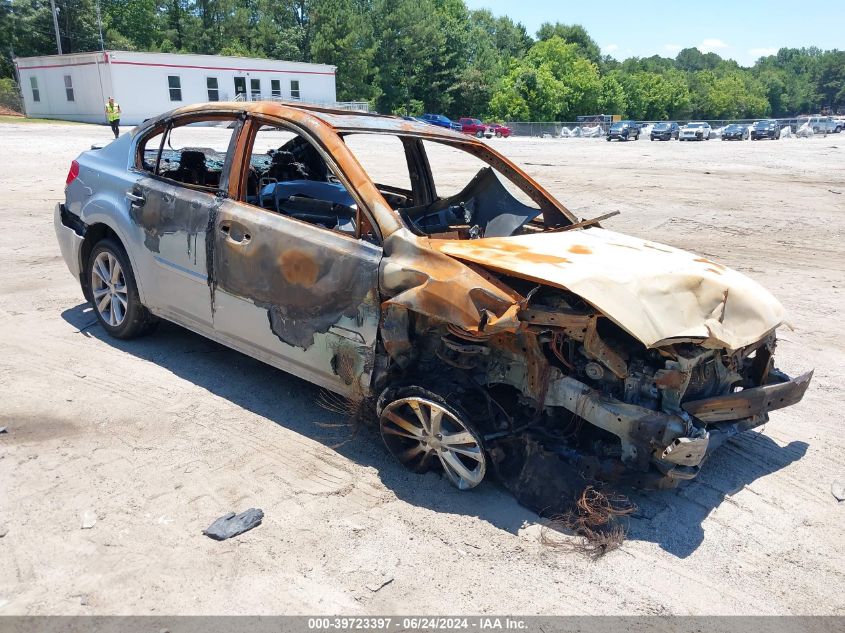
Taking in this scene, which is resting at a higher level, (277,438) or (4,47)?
(4,47)

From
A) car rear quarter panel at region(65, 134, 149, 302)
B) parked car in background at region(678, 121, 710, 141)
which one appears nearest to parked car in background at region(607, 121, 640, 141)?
parked car in background at region(678, 121, 710, 141)

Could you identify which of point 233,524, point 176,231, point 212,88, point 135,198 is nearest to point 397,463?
point 233,524

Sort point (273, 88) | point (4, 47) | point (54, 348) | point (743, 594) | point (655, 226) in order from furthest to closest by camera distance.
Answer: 1. point (4, 47)
2. point (273, 88)
3. point (655, 226)
4. point (54, 348)
5. point (743, 594)

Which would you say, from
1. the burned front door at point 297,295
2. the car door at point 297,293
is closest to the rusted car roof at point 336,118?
the car door at point 297,293

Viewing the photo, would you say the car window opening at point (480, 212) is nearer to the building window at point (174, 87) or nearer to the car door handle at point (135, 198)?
the car door handle at point (135, 198)

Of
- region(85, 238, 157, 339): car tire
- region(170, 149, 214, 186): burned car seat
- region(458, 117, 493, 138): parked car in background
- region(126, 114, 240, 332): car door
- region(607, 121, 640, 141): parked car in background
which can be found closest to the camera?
region(126, 114, 240, 332): car door

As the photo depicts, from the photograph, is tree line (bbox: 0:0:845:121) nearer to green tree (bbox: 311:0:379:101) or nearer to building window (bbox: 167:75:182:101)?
green tree (bbox: 311:0:379:101)

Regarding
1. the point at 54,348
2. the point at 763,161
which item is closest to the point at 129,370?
the point at 54,348

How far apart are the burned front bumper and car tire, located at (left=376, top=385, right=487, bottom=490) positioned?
464 millimetres

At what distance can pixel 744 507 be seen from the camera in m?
3.70

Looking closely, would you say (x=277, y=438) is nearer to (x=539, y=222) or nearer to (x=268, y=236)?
(x=268, y=236)

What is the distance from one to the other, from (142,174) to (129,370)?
4.73 ft

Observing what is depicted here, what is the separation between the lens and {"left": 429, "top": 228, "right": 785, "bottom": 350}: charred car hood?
10.7ft

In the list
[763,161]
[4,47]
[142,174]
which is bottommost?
[763,161]
